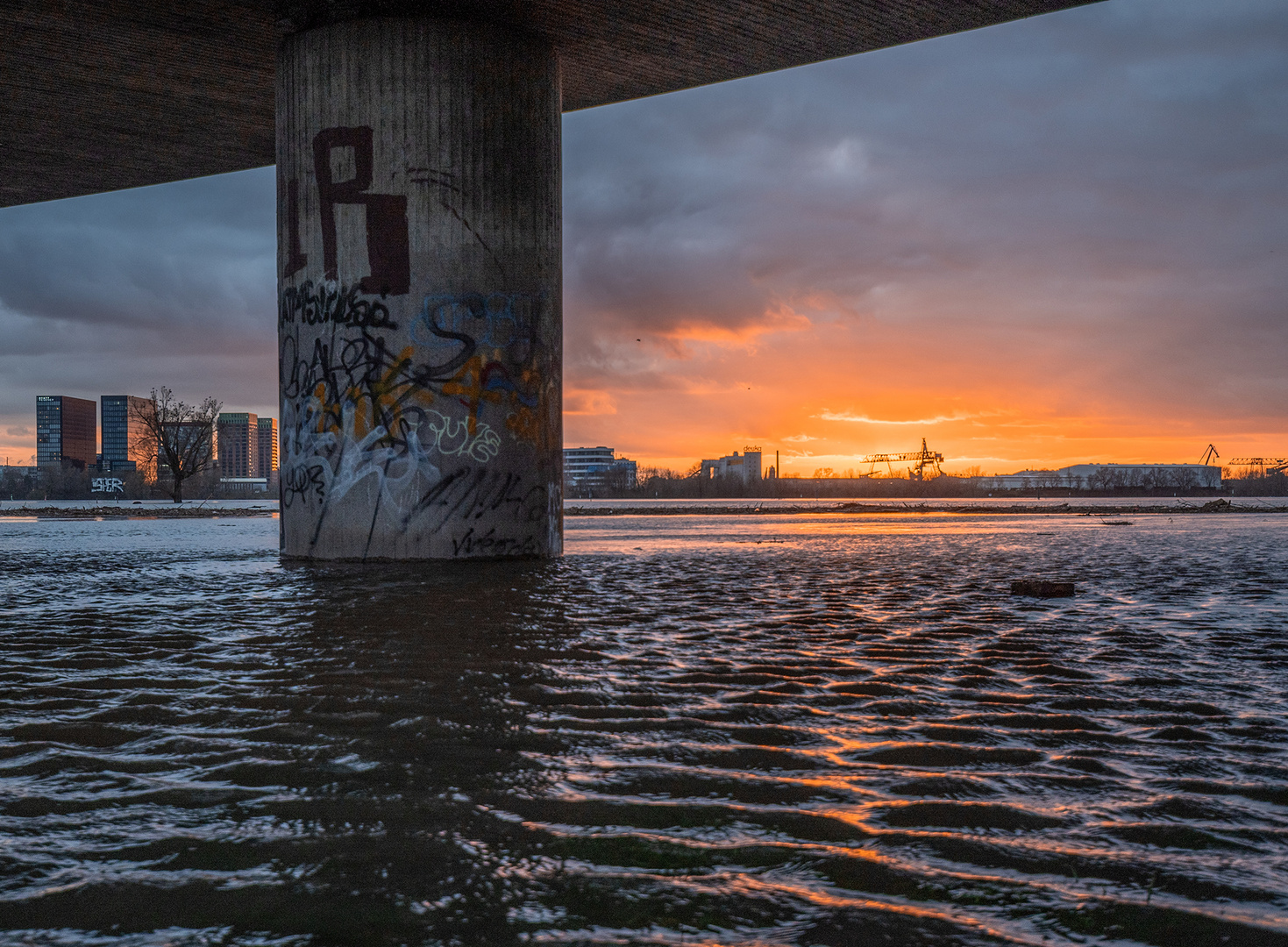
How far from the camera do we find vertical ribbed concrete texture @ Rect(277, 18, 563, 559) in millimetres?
15453

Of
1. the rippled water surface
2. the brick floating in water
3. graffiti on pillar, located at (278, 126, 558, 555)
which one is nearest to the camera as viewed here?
the rippled water surface

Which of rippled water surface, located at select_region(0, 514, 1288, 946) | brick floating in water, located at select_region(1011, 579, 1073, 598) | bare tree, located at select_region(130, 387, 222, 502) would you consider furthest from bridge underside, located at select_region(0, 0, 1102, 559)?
bare tree, located at select_region(130, 387, 222, 502)

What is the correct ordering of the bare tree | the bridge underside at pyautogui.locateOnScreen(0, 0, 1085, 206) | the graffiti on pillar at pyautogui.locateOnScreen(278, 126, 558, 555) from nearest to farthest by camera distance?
the graffiti on pillar at pyautogui.locateOnScreen(278, 126, 558, 555) → the bridge underside at pyautogui.locateOnScreen(0, 0, 1085, 206) → the bare tree

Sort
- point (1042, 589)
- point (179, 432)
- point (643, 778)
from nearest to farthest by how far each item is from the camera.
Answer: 1. point (643, 778)
2. point (1042, 589)
3. point (179, 432)

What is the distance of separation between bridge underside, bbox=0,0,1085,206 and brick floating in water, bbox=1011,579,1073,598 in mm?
10621

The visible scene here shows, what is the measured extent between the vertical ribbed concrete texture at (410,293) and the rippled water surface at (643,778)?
615 cm

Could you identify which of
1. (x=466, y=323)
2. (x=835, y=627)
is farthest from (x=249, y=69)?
(x=835, y=627)

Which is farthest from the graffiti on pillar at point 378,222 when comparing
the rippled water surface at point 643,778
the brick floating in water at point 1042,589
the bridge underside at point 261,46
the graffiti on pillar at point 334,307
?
the brick floating in water at point 1042,589

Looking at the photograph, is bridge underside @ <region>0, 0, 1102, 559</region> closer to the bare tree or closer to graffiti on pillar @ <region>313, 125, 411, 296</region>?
graffiti on pillar @ <region>313, 125, 411, 296</region>

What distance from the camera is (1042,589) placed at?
11.3 m

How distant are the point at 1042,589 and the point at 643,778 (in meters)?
8.77

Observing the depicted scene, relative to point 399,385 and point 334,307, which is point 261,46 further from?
point 399,385

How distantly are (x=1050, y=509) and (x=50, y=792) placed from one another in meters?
63.4

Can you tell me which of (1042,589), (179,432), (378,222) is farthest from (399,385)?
A: (179,432)
